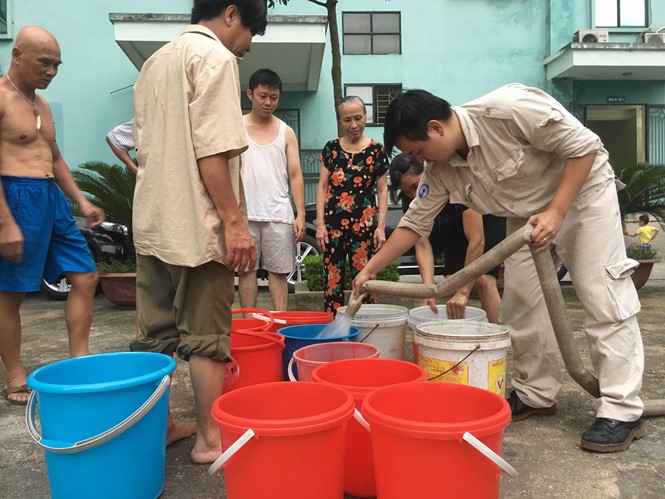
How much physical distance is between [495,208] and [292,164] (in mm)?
1789

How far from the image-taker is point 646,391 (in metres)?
2.71

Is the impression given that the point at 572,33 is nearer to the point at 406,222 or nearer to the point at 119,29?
the point at 119,29

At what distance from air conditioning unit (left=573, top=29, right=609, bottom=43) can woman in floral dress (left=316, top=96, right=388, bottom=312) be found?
9.55 m

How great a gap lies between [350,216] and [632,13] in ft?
39.4

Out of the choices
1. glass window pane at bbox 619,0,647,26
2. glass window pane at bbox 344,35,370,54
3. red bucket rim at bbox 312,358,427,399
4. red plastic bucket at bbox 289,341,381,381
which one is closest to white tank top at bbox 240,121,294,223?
red plastic bucket at bbox 289,341,381,381

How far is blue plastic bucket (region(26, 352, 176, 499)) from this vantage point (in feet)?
5.11

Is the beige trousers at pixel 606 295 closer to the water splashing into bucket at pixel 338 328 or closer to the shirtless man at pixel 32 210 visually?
the water splashing into bucket at pixel 338 328

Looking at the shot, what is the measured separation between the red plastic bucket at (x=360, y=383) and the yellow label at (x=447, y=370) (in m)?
0.34

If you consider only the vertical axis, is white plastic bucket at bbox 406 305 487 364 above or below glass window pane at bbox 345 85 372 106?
below

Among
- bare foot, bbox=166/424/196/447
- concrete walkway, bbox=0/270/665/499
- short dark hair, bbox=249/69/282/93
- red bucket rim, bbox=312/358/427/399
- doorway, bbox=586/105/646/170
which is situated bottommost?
concrete walkway, bbox=0/270/665/499

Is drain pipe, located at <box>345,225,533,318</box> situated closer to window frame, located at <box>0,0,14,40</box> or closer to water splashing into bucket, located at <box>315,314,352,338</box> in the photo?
water splashing into bucket, located at <box>315,314,352,338</box>

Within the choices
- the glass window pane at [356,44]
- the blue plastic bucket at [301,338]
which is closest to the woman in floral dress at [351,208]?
the blue plastic bucket at [301,338]

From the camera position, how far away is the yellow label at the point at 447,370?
7.27 feet

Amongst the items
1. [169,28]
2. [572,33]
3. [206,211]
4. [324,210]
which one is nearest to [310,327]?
[206,211]
